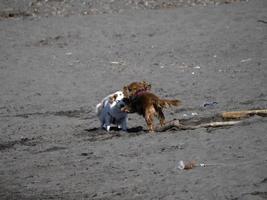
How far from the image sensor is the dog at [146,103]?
34.4 ft

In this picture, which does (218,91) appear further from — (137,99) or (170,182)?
(170,182)

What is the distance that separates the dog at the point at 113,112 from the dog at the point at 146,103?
0.54 feet

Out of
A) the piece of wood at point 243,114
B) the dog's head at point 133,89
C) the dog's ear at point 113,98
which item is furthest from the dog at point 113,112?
the piece of wood at point 243,114

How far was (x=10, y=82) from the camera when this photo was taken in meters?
16.0

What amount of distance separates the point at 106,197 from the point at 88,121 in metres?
4.32

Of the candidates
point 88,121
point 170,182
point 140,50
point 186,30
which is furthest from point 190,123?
point 186,30

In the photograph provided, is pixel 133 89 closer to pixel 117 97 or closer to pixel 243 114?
pixel 117 97

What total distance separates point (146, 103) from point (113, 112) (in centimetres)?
79

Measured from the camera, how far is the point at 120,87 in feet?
48.4

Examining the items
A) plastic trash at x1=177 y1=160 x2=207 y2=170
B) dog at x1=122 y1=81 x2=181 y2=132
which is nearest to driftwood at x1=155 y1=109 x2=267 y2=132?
dog at x1=122 y1=81 x2=181 y2=132

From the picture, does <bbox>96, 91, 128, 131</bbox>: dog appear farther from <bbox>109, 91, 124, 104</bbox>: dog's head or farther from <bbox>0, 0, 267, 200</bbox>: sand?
<bbox>0, 0, 267, 200</bbox>: sand

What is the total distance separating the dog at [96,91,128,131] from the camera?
36.3ft

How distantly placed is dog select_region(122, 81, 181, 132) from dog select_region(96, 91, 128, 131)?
0.54ft

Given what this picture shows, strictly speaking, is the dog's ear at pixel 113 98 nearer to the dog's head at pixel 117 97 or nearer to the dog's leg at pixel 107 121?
the dog's head at pixel 117 97
